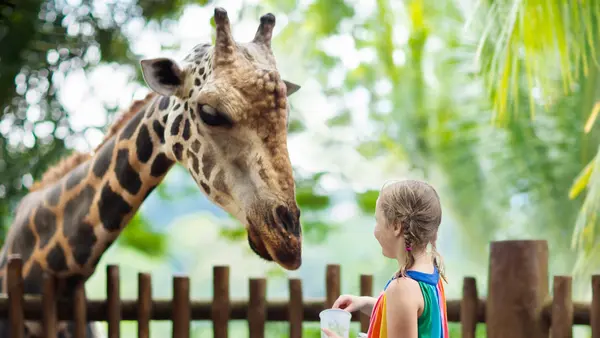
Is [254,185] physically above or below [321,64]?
below

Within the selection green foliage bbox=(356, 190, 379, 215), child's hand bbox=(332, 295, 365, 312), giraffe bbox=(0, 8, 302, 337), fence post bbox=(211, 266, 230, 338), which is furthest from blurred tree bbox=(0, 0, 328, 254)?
child's hand bbox=(332, 295, 365, 312)

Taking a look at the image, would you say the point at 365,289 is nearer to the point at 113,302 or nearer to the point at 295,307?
the point at 295,307

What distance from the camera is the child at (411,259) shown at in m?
1.46

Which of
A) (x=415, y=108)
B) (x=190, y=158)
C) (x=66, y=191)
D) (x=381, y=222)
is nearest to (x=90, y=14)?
(x=66, y=191)

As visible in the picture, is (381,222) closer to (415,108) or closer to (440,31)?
(415,108)

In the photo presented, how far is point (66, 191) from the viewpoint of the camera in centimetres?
265

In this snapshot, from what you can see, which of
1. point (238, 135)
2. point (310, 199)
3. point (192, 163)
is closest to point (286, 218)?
point (238, 135)

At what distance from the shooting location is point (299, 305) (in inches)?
105

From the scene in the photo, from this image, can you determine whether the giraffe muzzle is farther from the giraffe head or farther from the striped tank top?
the striped tank top

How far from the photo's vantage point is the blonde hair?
1.49 meters

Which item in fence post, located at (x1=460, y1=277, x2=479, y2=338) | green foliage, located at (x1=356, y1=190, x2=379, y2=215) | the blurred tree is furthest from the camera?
green foliage, located at (x1=356, y1=190, x2=379, y2=215)

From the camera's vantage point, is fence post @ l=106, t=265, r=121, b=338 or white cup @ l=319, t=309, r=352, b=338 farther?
fence post @ l=106, t=265, r=121, b=338

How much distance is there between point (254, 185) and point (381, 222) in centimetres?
58

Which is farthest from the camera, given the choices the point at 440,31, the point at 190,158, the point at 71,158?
the point at 440,31
